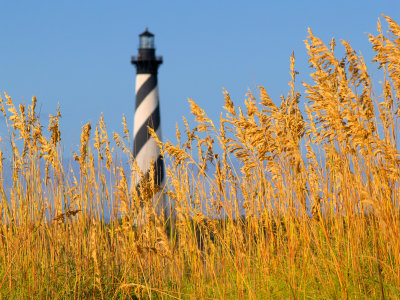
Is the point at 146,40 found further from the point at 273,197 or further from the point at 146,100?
the point at 273,197

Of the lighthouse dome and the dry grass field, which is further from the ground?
the lighthouse dome

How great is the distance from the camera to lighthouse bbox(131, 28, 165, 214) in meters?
16.1

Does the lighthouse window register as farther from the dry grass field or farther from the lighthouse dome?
the dry grass field

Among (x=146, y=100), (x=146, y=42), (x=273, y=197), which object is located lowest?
(x=273, y=197)

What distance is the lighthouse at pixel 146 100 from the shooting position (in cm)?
1614

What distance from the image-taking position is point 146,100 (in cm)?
1678

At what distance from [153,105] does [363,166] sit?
14.6 metres

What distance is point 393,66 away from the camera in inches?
91.9

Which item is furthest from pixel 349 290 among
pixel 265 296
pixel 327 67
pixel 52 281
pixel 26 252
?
pixel 26 252

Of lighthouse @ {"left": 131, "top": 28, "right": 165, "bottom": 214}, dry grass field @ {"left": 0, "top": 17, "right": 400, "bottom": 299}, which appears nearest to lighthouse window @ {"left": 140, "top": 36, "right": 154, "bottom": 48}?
lighthouse @ {"left": 131, "top": 28, "right": 165, "bottom": 214}

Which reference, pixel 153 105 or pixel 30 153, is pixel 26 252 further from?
pixel 153 105

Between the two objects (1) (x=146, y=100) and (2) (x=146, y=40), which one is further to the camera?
(2) (x=146, y=40)

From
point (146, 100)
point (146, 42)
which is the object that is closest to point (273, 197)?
point (146, 100)

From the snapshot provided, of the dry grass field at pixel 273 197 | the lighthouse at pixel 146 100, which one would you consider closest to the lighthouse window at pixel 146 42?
the lighthouse at pixel 146 100
